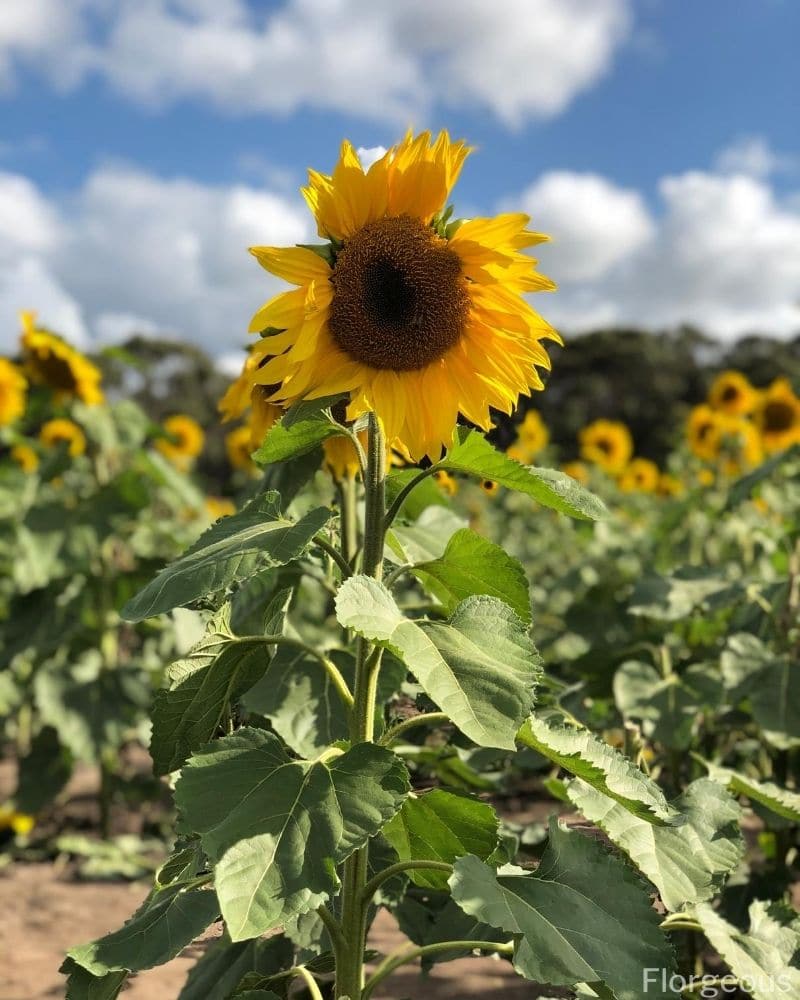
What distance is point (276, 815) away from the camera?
1.26 meters

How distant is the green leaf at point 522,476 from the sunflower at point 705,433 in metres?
5.61

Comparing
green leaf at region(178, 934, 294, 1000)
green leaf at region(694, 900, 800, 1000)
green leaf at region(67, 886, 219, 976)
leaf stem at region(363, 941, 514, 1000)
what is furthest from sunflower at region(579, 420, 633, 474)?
green leaf at region(67, 886, 219, 976)

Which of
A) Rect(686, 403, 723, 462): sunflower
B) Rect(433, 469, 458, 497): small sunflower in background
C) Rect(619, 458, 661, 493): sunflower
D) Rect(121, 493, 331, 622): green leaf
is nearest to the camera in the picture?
Rect(121, 493, 331, 622): green leaf

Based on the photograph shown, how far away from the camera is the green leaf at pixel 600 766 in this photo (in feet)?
4.30

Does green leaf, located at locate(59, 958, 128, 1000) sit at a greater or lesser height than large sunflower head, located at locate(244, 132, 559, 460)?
lesser

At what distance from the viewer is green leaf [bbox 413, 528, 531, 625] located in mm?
1450

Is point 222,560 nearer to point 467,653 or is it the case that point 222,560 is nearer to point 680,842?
point 467,653

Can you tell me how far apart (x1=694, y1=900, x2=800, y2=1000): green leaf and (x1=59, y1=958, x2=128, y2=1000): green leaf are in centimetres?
89

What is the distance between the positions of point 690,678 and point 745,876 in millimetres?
491

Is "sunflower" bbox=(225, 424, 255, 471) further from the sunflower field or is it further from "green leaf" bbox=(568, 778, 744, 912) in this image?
"green leaf" bbox=(568, 778, 744, 912)

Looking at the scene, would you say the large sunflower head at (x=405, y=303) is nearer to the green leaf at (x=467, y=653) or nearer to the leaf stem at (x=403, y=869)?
the green leaf at (x=467, y=653)

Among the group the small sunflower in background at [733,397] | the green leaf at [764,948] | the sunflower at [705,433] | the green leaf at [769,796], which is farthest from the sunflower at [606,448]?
the green leaf at [764,948]

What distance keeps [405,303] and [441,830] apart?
0.79m

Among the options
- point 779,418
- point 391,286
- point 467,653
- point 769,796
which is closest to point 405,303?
point 391,286
